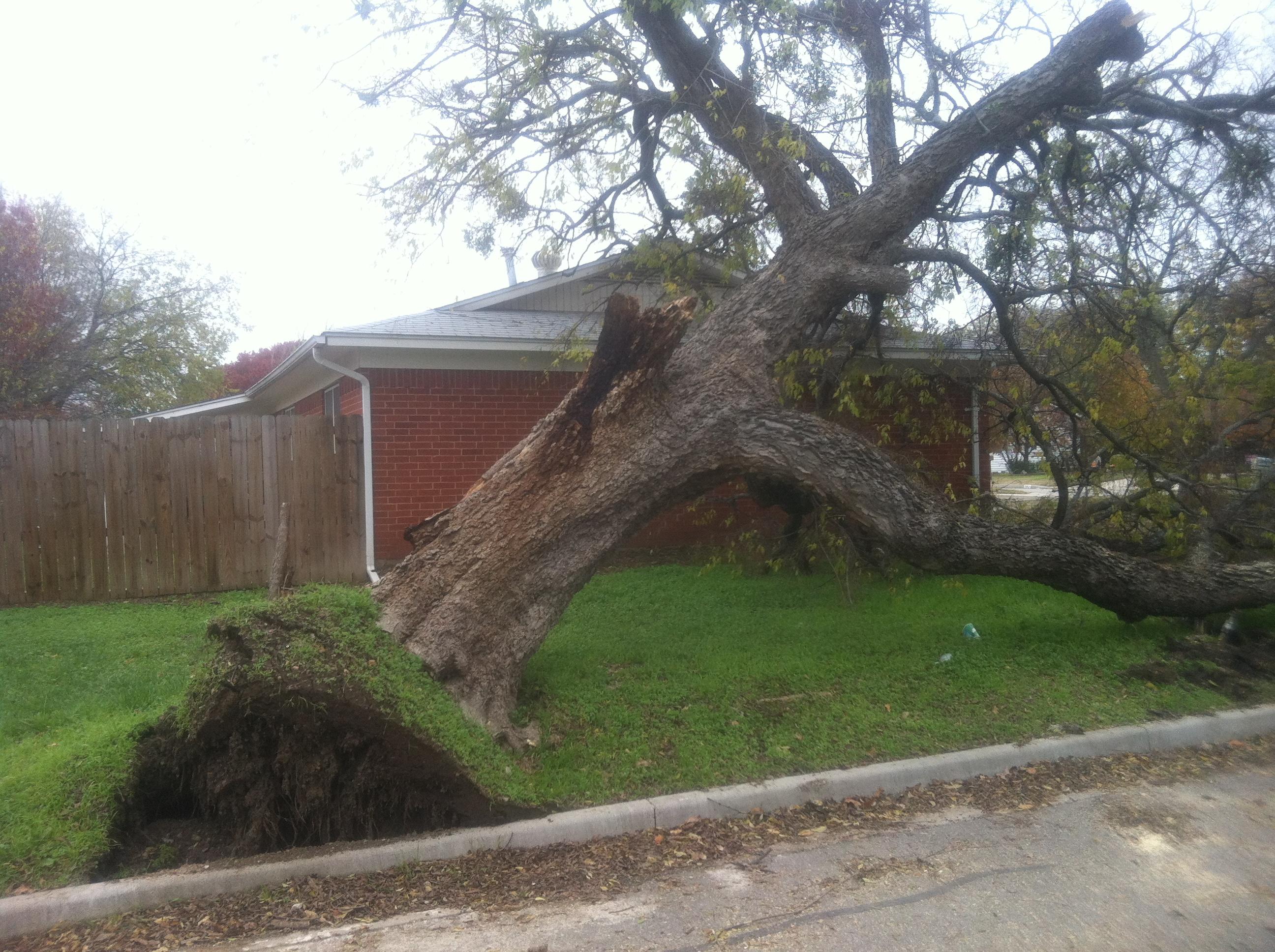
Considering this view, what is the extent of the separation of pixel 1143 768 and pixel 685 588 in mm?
4957

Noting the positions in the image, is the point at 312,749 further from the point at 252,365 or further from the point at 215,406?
the point at 252,365

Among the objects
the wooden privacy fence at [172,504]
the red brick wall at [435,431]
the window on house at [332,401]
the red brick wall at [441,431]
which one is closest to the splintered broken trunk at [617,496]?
the red brick wall at [441,431]

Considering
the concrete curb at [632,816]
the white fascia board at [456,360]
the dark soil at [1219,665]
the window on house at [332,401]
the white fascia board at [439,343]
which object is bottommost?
the concrete curb at [632,816]

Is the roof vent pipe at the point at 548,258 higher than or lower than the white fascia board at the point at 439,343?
higher

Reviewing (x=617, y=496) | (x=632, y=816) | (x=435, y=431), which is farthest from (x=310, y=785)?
(x=435, y=431)

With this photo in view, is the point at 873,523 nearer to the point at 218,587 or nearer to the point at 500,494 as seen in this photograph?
the point at 500,494

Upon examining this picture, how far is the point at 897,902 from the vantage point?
13.9 feet

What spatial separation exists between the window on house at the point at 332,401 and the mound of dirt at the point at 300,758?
7.29 m

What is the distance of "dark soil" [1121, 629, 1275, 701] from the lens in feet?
A: 23.5

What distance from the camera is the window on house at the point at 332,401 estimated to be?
12456 millimetres

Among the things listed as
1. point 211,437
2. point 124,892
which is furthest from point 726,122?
point 124,892

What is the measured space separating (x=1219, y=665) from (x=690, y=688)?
173 inches

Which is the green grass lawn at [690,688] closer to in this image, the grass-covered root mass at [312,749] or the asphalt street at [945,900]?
the grass-covered root mass at [312,749]

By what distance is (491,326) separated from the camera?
11.3m
